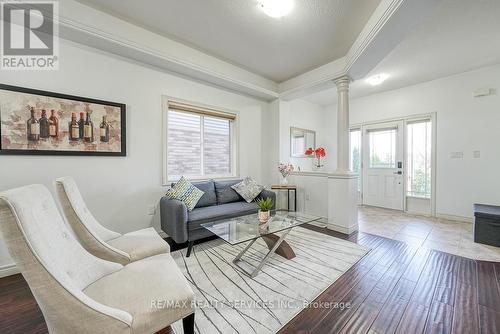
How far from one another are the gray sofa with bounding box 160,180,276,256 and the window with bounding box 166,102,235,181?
0.39 meters

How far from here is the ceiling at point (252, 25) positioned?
7.06 feet

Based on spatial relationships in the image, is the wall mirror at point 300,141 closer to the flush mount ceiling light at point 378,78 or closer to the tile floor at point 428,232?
the flush mount ceiling light at point 378,78

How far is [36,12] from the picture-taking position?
1.94 m

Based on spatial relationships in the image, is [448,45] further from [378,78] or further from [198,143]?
[198,143]

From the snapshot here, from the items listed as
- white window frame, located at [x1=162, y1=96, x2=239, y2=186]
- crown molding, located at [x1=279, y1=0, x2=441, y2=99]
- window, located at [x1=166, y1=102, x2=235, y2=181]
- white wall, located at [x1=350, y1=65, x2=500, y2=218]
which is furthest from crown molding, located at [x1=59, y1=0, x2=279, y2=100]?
white wall, located at [x1=350, y1=65, x2=500, y2=218]

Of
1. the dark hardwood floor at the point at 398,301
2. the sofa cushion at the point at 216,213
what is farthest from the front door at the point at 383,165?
the sofa cushion at the point at 216,213

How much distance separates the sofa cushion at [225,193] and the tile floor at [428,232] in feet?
7.36

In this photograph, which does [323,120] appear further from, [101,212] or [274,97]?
[101,212]

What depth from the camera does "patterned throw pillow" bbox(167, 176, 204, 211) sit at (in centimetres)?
274

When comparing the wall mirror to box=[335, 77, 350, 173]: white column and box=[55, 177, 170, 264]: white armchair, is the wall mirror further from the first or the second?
box=[55, 177, 170, 264]: white armchair

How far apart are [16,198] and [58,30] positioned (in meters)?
2.34

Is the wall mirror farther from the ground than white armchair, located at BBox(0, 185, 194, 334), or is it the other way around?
the wall mirror

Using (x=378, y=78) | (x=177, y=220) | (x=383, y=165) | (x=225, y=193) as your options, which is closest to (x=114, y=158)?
(x=177, y=220)

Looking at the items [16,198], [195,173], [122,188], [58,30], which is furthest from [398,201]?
[58,30]
